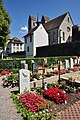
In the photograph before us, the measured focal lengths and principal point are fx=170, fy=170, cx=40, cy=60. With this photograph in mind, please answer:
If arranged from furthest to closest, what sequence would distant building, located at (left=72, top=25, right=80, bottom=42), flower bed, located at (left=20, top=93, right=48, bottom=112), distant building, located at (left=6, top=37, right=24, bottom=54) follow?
distant building, located at (left=6, top=37, right=24, bottom=54)
distant building, located at (left=72, top=25, right=80, bottom=42)
flower bed, located at (left=20, top=93, right=48, bottom=112)

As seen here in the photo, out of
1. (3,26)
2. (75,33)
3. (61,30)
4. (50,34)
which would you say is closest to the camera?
(3,26)

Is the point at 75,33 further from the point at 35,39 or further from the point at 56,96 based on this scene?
the point at 56,96

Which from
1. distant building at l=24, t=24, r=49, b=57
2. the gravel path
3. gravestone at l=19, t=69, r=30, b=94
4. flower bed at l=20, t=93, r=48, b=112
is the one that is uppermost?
distant building at l=24, t=24, r=49, b=57

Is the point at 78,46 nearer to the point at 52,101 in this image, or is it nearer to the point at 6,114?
the point at 52,101

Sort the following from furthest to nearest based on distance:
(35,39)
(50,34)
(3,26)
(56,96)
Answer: (50,34) → (35,39) → (3,26) → (56,96)

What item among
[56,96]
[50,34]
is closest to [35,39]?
[50,34]

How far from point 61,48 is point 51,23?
18.9 m

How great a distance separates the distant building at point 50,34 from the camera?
45.5 metres

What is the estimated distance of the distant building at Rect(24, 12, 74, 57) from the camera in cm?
4553

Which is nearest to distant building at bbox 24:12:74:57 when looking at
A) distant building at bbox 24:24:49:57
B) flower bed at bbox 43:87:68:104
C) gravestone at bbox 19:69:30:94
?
distant building at bbox 24:24:49:57

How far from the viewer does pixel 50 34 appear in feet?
162

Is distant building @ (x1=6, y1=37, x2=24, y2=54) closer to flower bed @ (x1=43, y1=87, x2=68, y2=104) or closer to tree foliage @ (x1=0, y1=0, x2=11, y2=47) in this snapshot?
tree foliage @ (x1=0, y1=0, x2=11, y2=47)

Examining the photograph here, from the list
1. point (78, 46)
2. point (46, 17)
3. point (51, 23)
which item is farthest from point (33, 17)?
point (78, 46)

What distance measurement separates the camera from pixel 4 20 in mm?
29500
